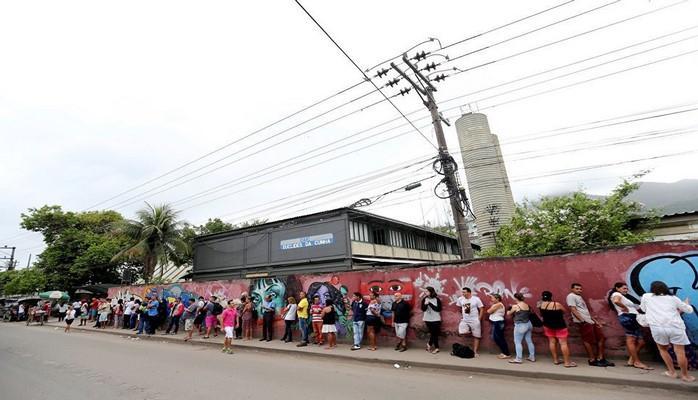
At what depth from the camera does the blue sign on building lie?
20.3 metres

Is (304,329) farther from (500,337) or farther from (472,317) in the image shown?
(500,337)

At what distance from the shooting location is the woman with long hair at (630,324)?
655 cm

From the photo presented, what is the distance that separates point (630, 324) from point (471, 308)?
10.4 feet

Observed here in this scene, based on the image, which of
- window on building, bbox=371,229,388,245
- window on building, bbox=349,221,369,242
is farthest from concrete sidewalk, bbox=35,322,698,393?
window on building, bbox=371,229,388,245

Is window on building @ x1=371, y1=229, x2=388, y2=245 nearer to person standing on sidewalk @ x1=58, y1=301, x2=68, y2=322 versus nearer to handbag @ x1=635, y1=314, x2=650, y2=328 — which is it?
handbag @ x1=635, y1=314, x2=650, y2=328

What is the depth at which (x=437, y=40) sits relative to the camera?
1142 cm

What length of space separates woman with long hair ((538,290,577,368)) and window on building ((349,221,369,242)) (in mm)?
13171

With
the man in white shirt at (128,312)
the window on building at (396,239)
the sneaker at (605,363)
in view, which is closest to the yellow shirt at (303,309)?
the sneaker at (605,363)

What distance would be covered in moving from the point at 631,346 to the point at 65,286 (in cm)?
4095

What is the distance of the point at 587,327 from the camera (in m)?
7.02

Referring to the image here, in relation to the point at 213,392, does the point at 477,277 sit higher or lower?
higher

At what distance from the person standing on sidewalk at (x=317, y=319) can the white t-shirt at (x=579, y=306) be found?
708 centimetres

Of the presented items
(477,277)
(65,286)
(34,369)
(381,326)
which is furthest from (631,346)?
(65,286)

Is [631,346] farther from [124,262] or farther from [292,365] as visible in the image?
[124,262]
